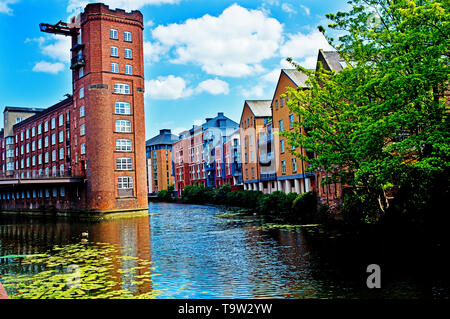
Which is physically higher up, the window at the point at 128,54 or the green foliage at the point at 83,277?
the window at the point at 128,54

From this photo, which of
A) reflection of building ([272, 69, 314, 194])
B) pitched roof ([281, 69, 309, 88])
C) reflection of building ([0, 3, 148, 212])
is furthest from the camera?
reflection of building ([0, 3, 148, 212])

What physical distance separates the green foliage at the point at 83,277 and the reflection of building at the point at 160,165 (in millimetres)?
102003

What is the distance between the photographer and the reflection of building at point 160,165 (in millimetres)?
119312

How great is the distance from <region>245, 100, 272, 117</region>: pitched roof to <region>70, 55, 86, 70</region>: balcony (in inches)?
1011

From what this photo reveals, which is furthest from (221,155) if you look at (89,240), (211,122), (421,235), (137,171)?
(421,235)

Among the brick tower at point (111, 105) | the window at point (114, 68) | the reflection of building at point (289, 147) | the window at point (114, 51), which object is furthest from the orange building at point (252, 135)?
the window at point (114, 51)

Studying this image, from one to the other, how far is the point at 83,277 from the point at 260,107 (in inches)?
2030

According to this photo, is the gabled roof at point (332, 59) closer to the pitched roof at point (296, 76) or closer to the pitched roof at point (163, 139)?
the pitched roof at point (296, 76)

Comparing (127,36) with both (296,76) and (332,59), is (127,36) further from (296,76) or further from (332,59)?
(332,59)

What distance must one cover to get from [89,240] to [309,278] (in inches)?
632

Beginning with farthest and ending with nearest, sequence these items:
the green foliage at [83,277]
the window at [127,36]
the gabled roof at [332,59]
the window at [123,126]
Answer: the window at [127,36] → the window at [123,126] → the gabled roof at [332,59] → the green foliage at [83,277]

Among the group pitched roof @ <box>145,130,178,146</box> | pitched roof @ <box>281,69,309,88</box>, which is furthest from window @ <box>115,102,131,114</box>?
pitched roof @ <box>145,130,178,146</box>

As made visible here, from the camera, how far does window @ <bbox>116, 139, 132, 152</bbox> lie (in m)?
47.5

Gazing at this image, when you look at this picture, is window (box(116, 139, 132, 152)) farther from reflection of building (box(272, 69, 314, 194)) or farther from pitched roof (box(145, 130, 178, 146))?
pitched roof (box(145, 130, 178, 146))
